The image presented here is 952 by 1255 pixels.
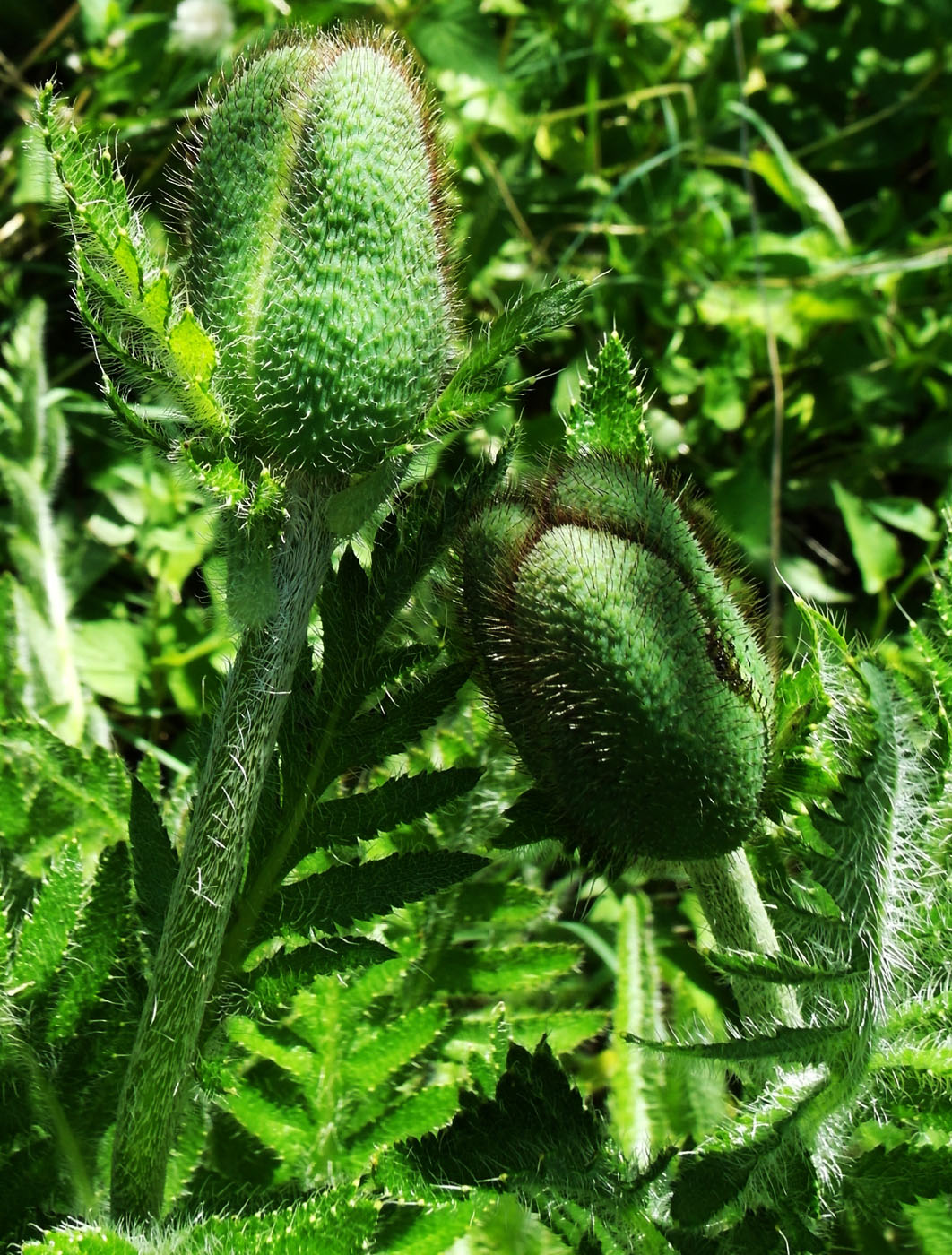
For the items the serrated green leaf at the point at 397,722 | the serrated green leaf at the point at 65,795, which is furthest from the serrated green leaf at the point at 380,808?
the serrated green leaf at the point at 65,795

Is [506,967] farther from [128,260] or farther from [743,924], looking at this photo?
[128,260]

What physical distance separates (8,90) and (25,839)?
2.54 m

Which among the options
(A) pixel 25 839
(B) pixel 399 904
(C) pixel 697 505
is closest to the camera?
(B) pixel 399 904

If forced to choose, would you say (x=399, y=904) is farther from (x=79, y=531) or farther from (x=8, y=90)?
(x=8, y=90)

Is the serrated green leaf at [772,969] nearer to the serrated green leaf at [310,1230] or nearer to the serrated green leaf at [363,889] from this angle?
the serrated green leaf at [363,889]

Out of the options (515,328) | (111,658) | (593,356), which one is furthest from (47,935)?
(593,356)

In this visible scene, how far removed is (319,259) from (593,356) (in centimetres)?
222

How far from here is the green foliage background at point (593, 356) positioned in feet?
7.04

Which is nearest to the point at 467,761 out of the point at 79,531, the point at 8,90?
the point at 79,531

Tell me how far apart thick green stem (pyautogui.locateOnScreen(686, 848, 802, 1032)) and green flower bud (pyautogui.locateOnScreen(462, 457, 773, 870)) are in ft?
0.45

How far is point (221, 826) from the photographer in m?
1.39

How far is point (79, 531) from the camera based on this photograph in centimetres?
330

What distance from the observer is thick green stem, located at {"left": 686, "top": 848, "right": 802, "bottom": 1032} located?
1.56 m

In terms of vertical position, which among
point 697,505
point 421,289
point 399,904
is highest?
point 421,289
